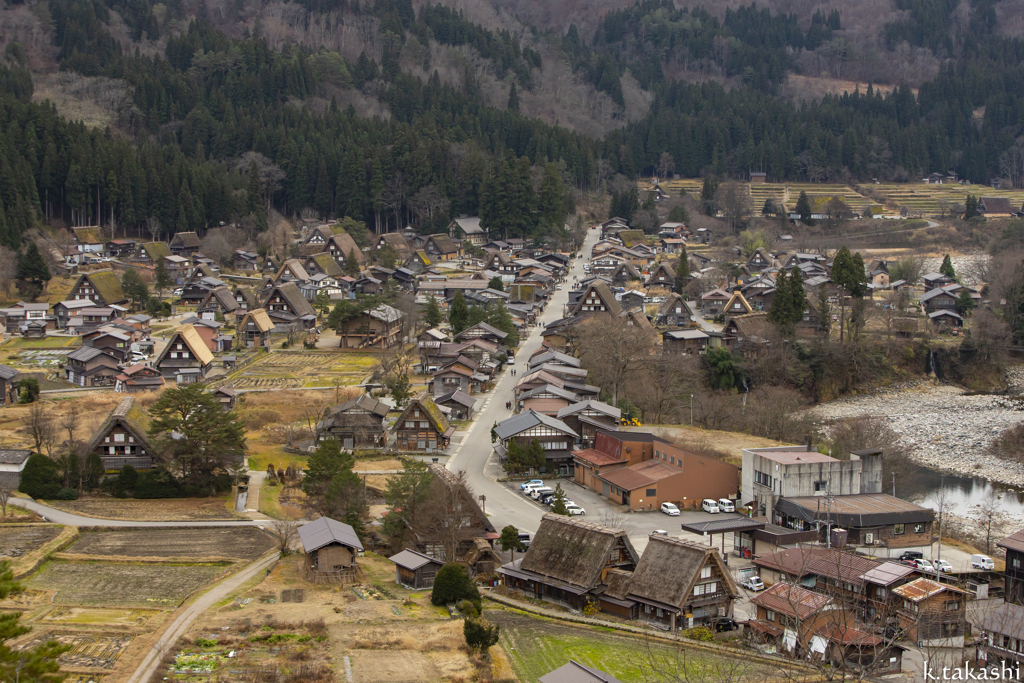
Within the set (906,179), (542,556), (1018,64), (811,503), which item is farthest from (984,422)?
(1018,64)

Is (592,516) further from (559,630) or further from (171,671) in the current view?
(171,671)

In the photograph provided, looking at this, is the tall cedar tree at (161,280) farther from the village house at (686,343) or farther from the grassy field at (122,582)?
the grassy field at (122,582)

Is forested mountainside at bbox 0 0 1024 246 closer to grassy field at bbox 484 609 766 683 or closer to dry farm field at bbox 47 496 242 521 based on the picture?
dry farm field at bbox 47 496 242 521

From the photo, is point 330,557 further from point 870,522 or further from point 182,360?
point 182,360

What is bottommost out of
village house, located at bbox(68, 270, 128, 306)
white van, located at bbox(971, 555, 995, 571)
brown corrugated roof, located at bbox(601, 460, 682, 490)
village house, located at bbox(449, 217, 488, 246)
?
village house, located at bbox(449, 217, 488, 246)

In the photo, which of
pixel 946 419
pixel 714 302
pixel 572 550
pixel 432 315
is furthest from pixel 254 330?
pixel 946 419

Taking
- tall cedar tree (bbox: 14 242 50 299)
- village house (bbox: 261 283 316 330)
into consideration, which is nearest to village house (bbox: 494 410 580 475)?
village house (bbox: 261 283 316 330)

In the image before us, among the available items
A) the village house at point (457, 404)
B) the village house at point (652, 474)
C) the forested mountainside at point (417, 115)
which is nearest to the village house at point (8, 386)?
the village house at point (457, 404)
